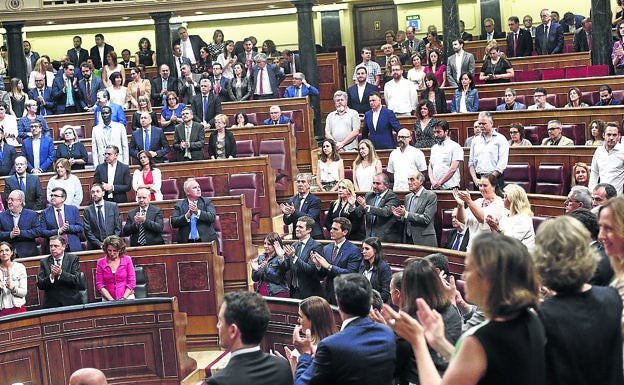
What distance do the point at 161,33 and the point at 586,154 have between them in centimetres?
770

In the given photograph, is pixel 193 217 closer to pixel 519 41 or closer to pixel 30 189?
pixel 30 189

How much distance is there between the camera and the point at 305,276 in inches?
266

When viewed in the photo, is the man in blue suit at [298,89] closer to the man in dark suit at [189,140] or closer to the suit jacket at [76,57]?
the man in dark suit at [189,140]

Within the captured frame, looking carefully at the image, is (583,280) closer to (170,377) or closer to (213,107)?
(170,377)

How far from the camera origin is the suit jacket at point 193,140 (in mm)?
9688

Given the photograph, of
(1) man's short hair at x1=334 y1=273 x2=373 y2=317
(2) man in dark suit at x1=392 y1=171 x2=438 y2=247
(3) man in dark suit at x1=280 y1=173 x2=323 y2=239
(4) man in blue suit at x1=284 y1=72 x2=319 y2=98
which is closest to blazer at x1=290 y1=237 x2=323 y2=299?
(2) man in dark suit at x1=392 y1=171 x2=438 y2=247

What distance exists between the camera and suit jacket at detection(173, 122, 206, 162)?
969 centimetres

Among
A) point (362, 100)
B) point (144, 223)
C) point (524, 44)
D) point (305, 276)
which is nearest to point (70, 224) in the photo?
point (144, 223)

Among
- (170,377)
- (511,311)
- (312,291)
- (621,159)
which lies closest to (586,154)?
(621,159)

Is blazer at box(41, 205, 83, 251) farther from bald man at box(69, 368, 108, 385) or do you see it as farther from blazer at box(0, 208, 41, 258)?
bald man at box(69, 368, 108, 385)

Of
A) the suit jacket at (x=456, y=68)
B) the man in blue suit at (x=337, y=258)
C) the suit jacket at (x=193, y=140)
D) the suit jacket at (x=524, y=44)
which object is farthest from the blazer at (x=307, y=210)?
the suit jacket at (x=524, y=44)

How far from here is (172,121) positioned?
1055 cm

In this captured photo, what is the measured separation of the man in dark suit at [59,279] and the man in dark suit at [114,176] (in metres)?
1.64

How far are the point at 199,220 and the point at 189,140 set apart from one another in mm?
1898
